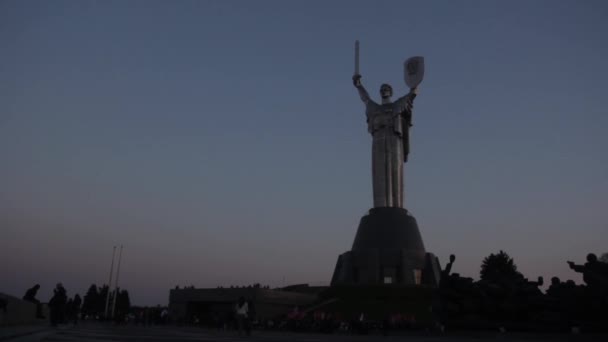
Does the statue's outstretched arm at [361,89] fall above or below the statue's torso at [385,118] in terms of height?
above

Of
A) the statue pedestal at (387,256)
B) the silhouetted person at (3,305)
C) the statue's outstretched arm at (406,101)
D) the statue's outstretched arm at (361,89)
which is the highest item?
the statue's outstretched arm at (361,89)

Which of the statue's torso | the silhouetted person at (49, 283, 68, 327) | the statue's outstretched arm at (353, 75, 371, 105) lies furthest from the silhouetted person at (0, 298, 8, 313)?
the statue's outstretched arm at (353, 75, 371, 105)

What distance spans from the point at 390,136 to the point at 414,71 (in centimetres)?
469

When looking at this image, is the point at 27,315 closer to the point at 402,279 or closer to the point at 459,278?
the point at 459,278

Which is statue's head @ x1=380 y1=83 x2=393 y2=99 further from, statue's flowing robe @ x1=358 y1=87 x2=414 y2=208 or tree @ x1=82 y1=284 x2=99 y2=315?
tree @ x1=82 y1=284 x2=99 y2=315

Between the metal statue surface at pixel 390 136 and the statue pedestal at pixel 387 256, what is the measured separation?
1.25m

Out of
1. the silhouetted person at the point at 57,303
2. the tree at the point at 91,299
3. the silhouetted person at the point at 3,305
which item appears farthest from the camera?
the tree at the point at 91,299

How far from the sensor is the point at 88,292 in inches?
2438

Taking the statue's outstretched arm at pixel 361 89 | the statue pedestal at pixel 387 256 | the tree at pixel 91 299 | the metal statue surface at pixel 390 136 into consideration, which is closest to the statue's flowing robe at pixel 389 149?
the metal statue surface at pixel 390 136

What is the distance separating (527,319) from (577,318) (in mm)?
1402

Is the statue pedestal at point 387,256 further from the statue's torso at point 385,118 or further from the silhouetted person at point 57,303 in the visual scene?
the silhouetted person at point 57,303

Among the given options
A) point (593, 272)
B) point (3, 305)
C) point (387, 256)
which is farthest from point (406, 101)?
point (3, 305)

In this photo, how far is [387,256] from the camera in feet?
108

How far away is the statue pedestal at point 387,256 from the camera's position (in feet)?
106
